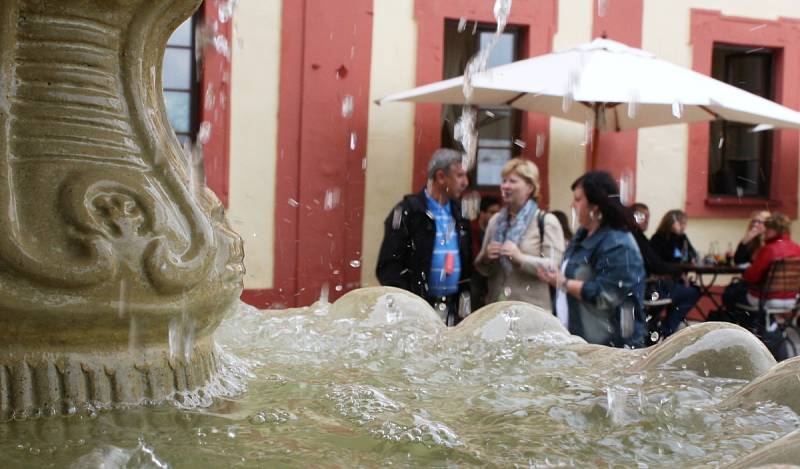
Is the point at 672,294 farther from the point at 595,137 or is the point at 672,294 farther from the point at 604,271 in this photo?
the point at 604,271

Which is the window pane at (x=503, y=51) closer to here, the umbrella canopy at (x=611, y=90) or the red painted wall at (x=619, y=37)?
the red painted wall at (x=619, y=37)

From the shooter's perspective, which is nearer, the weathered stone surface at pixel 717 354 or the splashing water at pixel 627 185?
the weathered stone surface at pixel 717 354

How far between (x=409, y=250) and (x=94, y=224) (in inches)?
158

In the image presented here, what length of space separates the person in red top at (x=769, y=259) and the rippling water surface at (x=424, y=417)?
5.39 m

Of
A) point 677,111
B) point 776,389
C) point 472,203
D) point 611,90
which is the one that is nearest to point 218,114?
point 472,203

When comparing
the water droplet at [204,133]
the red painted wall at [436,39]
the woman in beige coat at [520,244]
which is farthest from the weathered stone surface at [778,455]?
the red painted wall at [436,39]

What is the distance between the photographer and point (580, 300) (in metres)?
4.60

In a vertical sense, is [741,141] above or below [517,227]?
above

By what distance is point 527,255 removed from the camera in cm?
516

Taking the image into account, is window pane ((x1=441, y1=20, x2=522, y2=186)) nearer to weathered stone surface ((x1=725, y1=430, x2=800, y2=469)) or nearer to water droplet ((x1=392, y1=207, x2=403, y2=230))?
water droplet ((x1=392, y1=207, x2=403, y2=230))

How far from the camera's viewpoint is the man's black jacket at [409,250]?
5543 millimetres

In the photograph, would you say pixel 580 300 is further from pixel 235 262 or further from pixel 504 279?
pixel 235 262

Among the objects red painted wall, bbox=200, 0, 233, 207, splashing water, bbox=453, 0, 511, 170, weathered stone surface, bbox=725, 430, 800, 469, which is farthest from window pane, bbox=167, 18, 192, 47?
weathered stone surface, bbox=725, 430, 800, 469

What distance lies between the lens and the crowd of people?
14.7 feet
